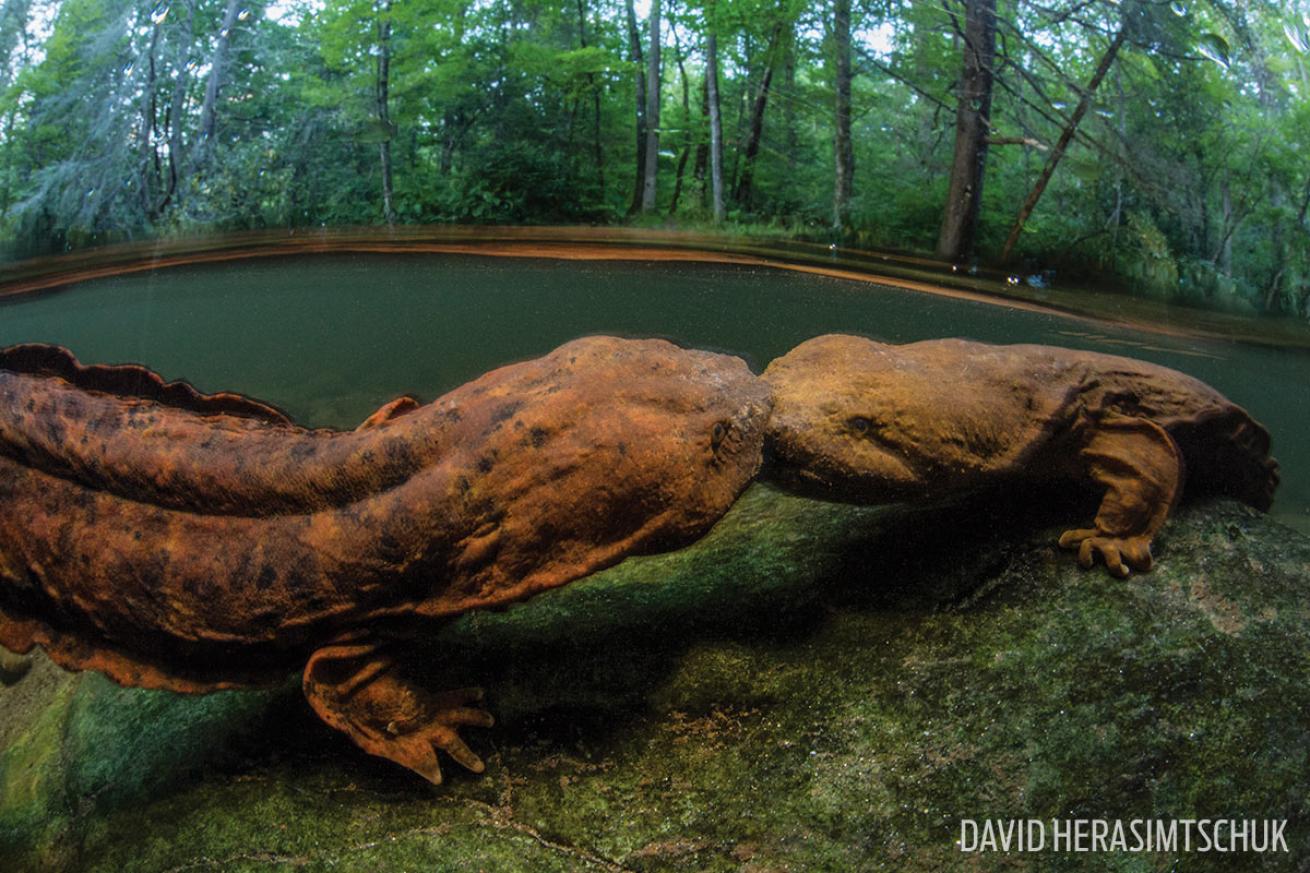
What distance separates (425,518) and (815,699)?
1.37m

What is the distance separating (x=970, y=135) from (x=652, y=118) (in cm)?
126

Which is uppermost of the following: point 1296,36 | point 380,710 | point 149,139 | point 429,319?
point 1296,36

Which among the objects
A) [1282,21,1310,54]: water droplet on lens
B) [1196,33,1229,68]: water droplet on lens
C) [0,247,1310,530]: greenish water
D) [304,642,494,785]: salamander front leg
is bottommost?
[304,642,494,785]: salamander front leg

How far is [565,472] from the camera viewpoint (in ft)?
6.87

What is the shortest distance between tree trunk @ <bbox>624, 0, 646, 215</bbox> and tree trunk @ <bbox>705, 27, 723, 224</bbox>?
27 centimetres

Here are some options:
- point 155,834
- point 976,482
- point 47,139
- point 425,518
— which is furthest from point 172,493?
point 976,482

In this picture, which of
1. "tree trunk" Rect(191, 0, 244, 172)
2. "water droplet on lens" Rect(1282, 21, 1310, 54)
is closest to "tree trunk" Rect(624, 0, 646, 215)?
"tree trunk" Rect(191, 0, 244, 172)

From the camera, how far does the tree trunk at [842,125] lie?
3.03 m

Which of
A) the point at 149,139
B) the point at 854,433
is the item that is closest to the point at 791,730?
the point at 854,433

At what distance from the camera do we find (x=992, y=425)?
2605 millimetres

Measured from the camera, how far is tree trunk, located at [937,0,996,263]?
2.87 meters

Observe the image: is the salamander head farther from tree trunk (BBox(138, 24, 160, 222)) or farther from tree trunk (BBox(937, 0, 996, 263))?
tree trunk (BBox(138, 24, 160, 222))

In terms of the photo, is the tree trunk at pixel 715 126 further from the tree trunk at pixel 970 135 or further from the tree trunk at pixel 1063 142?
the tree trunk at pixel 1063 142

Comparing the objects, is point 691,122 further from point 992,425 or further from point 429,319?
point 992,425
